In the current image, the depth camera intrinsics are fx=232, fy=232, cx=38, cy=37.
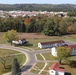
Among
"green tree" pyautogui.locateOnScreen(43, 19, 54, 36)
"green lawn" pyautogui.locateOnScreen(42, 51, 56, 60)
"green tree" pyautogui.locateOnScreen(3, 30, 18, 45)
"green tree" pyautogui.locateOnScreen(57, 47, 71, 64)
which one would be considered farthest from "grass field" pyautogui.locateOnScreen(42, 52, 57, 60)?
"green tree" pyautogui.locateOnScreen(43, 19, 54, 36)

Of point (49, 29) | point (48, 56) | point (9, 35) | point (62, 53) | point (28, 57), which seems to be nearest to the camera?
point (62, 53)

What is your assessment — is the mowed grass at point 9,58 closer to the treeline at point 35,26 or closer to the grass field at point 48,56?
the grass field at point 48,56

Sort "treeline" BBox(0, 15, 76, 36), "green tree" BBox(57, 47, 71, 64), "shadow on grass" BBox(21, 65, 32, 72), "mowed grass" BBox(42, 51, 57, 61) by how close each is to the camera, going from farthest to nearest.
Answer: "treeline" BBox(0, 15, 76, 36) < "mowed grass" BBox(42, 51, 57, 61) < "green tree" BBox(57, 47, 71, 64) < "shadow on grass" BBox(21, 65, 32, 72)

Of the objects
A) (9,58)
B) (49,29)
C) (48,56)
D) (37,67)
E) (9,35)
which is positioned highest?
(9,35)

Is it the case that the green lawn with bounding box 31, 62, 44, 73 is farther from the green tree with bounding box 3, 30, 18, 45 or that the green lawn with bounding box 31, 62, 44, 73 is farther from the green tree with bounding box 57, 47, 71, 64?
the green tree with bounding box 3, 30, 18, 45

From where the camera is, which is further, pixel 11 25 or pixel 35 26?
pixel 11 25

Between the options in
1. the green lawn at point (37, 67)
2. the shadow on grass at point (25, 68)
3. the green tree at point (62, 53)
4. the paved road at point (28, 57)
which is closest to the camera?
the green lawn at point (37, 67)

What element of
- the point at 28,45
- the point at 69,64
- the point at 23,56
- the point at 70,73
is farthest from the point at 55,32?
the point at 70,73

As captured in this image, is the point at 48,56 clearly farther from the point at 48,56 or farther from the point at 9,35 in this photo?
the point at 9,35

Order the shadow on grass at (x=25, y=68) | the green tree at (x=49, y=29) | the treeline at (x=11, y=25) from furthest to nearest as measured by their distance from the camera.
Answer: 1. the treeline at (x=11, y=25)
2. the green tree at (x=49, y=29)
3. the shadow on grass at (x=25, y=68)

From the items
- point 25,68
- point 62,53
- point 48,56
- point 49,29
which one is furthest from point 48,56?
point 49,29

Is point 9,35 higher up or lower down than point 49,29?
higher up

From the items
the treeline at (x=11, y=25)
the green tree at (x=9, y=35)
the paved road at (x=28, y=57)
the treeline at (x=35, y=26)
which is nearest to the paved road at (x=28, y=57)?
the paved road at (x=28, y=57)
